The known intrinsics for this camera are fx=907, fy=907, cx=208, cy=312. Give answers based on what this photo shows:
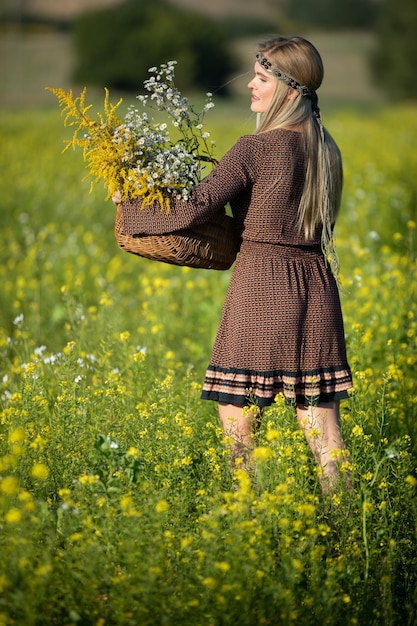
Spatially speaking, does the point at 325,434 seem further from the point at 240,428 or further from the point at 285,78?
the point at 285,78

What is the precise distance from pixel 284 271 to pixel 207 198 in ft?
1.29

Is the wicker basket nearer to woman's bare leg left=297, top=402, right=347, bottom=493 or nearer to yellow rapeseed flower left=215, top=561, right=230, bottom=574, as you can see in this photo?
woman's bare leg left=297, top=402, right=347, bottom=493

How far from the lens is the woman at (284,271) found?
3.12 metres

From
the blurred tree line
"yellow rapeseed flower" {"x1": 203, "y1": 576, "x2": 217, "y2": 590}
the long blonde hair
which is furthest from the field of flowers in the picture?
the blurred tree line

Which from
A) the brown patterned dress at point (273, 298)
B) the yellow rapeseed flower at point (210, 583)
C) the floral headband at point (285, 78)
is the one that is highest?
the floral headband at point (285, 78)

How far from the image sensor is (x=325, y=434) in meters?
3.27

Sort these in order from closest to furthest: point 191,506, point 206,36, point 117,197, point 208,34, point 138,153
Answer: point 138,153 → point 117,197 → point 191,506 → point 206,36 → point 208,34

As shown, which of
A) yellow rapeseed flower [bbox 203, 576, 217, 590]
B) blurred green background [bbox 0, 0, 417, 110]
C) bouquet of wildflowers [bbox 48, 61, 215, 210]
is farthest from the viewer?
blurred green background [bbox 0, 0, 417, 110]

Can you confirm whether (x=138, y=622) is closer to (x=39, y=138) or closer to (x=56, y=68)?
(x=39, y=138)

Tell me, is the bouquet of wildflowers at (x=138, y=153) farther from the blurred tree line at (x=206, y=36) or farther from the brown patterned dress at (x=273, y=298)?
the blurred tree line at (x=206, y=36)

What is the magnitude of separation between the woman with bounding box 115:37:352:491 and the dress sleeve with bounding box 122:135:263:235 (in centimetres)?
2

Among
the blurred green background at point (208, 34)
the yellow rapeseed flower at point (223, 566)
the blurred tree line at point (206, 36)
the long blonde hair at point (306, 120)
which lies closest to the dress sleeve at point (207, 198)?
the long blonde hair at point (306, 120)

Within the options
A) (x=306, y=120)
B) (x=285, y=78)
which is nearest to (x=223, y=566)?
(x=306, y=120)

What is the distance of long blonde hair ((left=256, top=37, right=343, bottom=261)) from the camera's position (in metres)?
3.15
